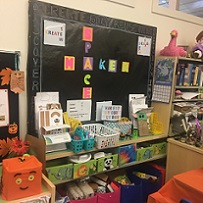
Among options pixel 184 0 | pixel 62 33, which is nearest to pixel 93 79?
pixel 62 33

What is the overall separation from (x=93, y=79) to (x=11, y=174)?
1099mm

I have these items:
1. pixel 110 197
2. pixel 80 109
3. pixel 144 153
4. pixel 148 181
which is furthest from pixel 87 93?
pixel 148 181

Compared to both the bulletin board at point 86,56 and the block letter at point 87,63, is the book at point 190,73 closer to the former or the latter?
the bulletin board at point 86,56

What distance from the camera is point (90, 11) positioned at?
208cm

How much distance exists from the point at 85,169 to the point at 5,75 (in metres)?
0.92

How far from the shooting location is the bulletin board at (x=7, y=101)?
1.74 meters

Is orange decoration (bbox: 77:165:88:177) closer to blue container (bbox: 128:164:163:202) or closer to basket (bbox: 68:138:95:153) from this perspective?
basket (bbox: 68:138:95:153)

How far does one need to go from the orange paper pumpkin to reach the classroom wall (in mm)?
525

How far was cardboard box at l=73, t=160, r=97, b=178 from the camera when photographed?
1.83 meters

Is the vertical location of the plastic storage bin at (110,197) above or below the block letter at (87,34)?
below

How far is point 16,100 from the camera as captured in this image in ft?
5.98

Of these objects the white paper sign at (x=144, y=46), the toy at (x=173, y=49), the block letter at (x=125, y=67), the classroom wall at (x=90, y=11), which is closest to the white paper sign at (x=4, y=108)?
the classroom wall at (x=90, y=11)

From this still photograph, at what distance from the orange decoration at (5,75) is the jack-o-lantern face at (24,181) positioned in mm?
693

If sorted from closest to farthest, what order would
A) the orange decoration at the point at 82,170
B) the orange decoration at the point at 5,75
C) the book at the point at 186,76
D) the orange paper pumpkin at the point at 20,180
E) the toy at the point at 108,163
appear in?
the orange paper pumpkin at the point at 20,180
the orange decoration at the point at 5,75
the orange decoration at the point at 82,170
the toy at the point at 108,163
the book at the point at 186,76
